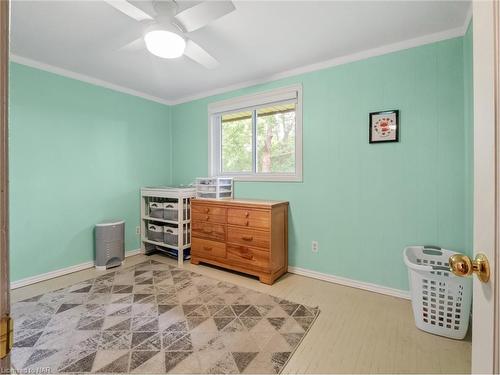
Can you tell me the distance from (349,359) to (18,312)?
2512 mm

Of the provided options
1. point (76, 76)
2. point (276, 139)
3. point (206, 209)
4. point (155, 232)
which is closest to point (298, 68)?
point (276, 139)

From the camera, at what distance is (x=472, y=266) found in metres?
0.63

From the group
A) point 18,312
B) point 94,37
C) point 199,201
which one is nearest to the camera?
point 18,312

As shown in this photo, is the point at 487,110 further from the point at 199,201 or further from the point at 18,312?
the point at 18,312

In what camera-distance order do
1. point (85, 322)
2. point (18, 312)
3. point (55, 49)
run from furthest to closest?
point (55, 49) → point (18, 312) → point (85, 322)

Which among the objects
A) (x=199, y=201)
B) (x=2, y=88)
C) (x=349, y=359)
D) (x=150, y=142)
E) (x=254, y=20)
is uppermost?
(x=254, y=20)

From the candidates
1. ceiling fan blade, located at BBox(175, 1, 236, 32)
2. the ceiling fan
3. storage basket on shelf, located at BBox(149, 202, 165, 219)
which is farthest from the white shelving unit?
ceiling fan blade, located at BBox(175, 1, 236, 32)

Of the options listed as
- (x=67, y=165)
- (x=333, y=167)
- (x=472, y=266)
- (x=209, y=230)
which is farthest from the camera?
(x=209, y=230)

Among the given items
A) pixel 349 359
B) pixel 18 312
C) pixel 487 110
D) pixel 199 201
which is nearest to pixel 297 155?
pixel 199 201

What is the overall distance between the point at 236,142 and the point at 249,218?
1235 millimetres

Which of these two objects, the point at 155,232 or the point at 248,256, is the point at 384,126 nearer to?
the point at 248,256

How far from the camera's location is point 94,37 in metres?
2.12

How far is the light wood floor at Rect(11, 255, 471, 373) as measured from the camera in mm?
1423

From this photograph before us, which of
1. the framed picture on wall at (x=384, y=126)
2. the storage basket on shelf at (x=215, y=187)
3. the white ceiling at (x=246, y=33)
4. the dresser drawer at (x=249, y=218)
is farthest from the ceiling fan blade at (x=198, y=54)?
the framed picture on wall at (x=384, y=126)
